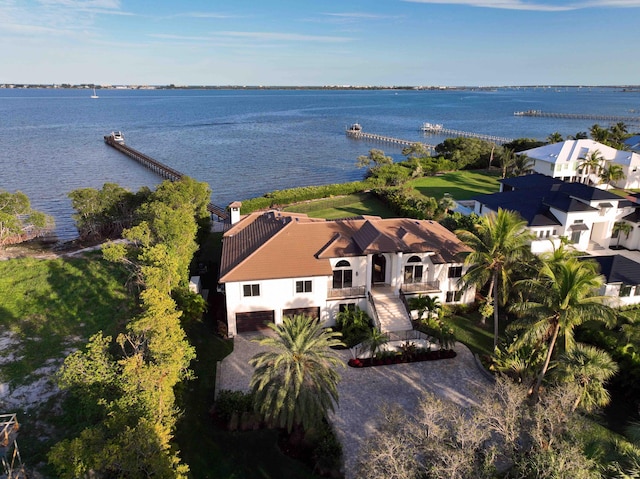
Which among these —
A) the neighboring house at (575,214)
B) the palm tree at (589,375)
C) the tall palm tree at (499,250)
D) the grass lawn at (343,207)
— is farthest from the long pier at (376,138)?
the palm tree at (589,375)

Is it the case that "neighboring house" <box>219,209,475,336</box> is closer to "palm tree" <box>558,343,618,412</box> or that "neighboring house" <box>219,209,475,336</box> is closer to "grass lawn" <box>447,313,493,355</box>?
"grass lawn" <box>447,313,493,355</box>

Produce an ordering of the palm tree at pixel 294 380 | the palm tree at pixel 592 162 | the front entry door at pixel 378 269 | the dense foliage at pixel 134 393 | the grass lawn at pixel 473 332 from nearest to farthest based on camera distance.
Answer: the dense foliage at pixel 134 393, the palm tree at pixel 294 380, the grass lawn at pixel 473 332, the front entry door at pixel 378 269, the palm tree at pixel 592 162

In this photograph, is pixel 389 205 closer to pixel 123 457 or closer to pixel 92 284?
pixel 92 284

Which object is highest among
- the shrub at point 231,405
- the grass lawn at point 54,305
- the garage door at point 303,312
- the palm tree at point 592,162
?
the palm tree at point 592,162

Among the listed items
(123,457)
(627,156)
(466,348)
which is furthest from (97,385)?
(627,156)

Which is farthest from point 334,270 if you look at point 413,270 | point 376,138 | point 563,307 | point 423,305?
point 376,138

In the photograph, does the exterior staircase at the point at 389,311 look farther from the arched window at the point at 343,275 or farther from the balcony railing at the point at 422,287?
the arched window at the point at 343,275

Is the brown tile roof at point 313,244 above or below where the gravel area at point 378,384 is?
above
